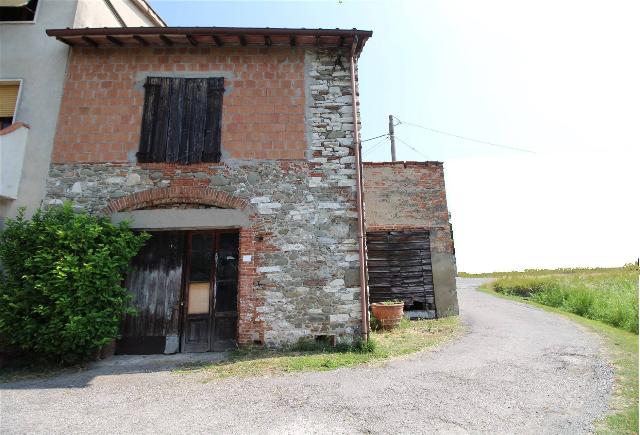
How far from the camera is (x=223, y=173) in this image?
7.05 meters

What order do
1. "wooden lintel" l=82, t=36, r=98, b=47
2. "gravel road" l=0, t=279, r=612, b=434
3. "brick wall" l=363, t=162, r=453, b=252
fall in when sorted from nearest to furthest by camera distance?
"gravel road" l=0, t=279, r=612, b=434
"wooden lintel" l=82, t=36, r=98, b=47
"brick wall" l=363, t=162, r=453, b=252

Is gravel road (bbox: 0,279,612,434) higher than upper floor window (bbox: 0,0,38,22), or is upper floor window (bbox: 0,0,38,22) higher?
upper floor window (bbox: 0,0,38,22)

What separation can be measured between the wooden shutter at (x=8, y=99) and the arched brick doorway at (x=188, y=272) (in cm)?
313

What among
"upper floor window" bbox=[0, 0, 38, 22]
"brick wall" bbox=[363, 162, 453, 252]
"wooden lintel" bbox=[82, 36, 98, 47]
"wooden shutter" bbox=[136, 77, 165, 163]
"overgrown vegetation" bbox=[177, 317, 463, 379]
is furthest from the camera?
"brick wall" bbox=[363, 162, 453, 252]

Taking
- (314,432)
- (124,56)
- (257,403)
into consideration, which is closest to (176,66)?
(124,56)

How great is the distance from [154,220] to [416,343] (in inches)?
229

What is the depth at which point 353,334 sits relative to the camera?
659 cm

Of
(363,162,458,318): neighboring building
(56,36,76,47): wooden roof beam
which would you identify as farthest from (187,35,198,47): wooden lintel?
(363,162,458,318): neighboring building

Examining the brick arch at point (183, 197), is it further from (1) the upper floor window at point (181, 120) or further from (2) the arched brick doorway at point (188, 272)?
(1) the upper floor window at point (181, 120)

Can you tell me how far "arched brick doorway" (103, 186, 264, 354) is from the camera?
6773 millimetres

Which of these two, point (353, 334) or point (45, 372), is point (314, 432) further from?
point (45, 372)

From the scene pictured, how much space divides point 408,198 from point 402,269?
2272mm

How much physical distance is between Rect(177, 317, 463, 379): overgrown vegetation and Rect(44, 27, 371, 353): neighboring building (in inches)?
9.1

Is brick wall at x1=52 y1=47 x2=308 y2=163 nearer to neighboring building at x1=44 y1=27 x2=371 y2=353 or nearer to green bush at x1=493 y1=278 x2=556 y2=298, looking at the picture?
neighboring building at x1=44 y1=27 x2=371 y2=353
